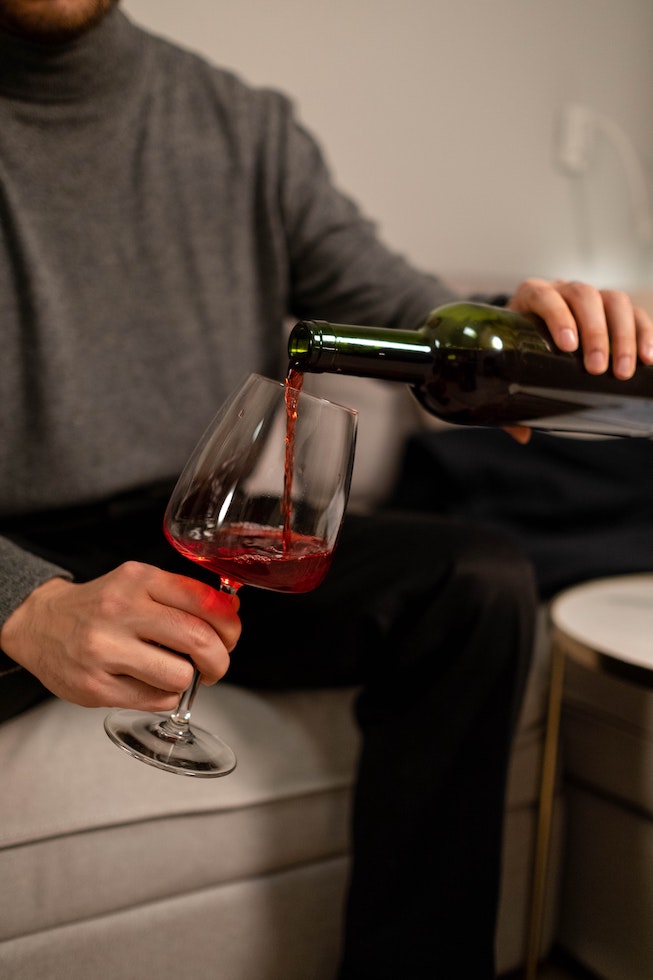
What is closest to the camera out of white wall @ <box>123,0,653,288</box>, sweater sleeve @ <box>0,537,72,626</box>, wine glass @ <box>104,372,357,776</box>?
wine glass @ <box>104,372,357,776</box>

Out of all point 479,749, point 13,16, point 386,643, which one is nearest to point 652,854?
point 479,749

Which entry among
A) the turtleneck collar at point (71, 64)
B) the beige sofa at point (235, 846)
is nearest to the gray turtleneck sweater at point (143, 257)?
the turtleneck collar at point (71, 64)

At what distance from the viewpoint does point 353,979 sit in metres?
0.79

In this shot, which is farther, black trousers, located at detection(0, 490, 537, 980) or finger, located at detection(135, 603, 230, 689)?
black trousers, located at detection(0, 490, 537, 980)

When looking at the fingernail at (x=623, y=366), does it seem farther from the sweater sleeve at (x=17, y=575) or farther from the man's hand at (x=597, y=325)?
the sweater sleeve at (x=17, y=575)

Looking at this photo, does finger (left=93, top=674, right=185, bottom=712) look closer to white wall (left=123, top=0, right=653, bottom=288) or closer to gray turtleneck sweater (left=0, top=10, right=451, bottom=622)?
gray turtleneck sweater (left=0, top=10, right=451, bottom=622)

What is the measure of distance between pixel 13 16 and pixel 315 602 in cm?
69

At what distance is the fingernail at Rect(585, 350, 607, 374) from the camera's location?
70 cm

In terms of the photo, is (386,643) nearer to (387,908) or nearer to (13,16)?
(387,908)

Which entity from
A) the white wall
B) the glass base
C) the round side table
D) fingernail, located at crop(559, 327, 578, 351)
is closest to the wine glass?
the glass base

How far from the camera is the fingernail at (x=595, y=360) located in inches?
27.4

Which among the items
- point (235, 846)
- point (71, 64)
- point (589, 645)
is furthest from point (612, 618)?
point (71, 64)

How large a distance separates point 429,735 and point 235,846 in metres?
0.23

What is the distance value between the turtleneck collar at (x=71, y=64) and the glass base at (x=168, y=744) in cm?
71
